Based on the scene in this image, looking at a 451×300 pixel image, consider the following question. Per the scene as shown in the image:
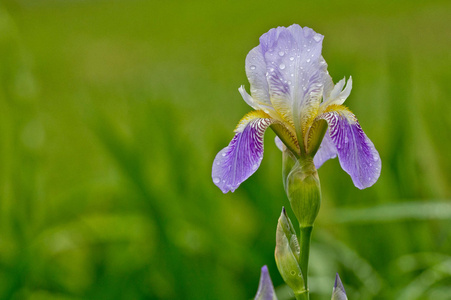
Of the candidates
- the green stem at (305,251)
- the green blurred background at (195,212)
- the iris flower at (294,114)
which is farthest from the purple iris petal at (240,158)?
the green blurred background at (195,212)

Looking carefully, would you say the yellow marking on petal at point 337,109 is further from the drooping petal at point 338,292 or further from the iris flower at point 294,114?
the drooping petal at point 338,292

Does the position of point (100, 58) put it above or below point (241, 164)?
below

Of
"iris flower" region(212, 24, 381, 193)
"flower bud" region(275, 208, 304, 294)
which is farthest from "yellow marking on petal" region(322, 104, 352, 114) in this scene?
"flower bud" region(275, 208, 304, 294)

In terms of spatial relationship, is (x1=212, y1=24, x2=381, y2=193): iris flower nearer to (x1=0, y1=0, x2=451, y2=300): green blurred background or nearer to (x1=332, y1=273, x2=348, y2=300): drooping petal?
(x1=332, y1=273, x2=348, y2=300): drooping petal

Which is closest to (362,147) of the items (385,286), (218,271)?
(385,286)

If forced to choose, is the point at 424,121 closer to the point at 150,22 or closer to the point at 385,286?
the point at 385,286

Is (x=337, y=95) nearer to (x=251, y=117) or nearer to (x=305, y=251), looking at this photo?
(x=251, y=117)
